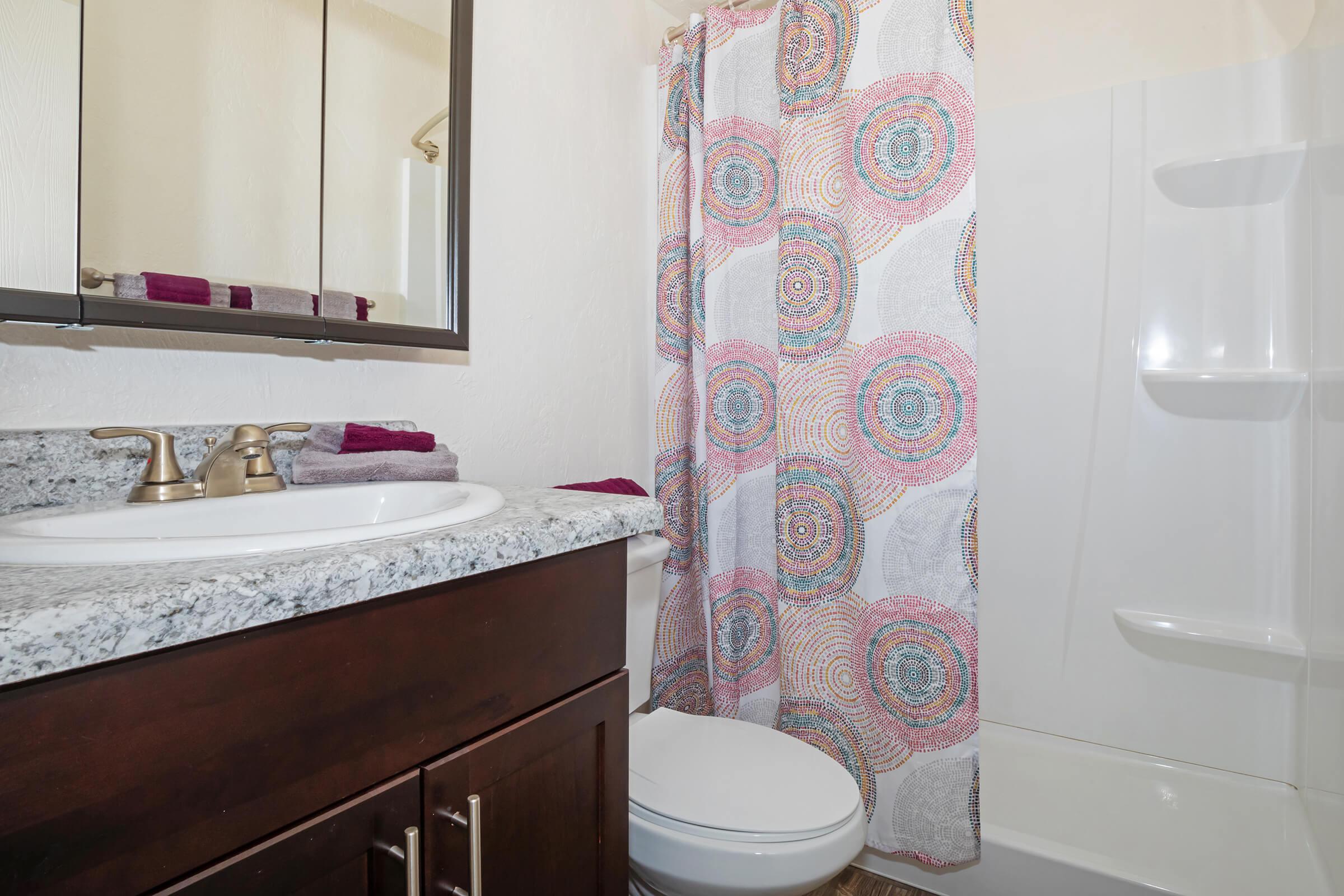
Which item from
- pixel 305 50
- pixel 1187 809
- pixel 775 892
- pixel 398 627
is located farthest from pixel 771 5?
pixel 1187 809

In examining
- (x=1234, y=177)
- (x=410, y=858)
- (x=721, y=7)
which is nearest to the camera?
(x=410, y=858)

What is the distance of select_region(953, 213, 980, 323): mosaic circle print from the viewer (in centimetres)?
135

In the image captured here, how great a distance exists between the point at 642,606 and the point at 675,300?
0.85 m

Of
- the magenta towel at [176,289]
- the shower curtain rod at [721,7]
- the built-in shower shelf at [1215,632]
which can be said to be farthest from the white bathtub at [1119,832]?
the shower curtain rod at [721,7]

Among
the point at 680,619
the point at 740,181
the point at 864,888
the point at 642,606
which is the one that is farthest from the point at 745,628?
the point at 740,181

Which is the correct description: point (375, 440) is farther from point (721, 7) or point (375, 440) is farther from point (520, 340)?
point (721, 7)

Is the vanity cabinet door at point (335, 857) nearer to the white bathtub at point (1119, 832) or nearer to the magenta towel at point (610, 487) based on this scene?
the magenta towel at point (610, 487)

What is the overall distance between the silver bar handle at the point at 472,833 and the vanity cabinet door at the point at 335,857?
39 millimetres

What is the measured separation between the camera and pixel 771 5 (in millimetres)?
1811

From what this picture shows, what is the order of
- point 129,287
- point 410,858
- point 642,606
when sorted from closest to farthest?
point 410,858 → point 129,287 → point 642,606

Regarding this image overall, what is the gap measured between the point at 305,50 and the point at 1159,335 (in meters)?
1.88

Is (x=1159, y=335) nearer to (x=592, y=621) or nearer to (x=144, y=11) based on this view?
(x=592, y=621)

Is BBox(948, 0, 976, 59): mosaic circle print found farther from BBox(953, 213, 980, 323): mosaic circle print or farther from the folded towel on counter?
the folded towel on counter

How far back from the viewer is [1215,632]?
63.7 inches
